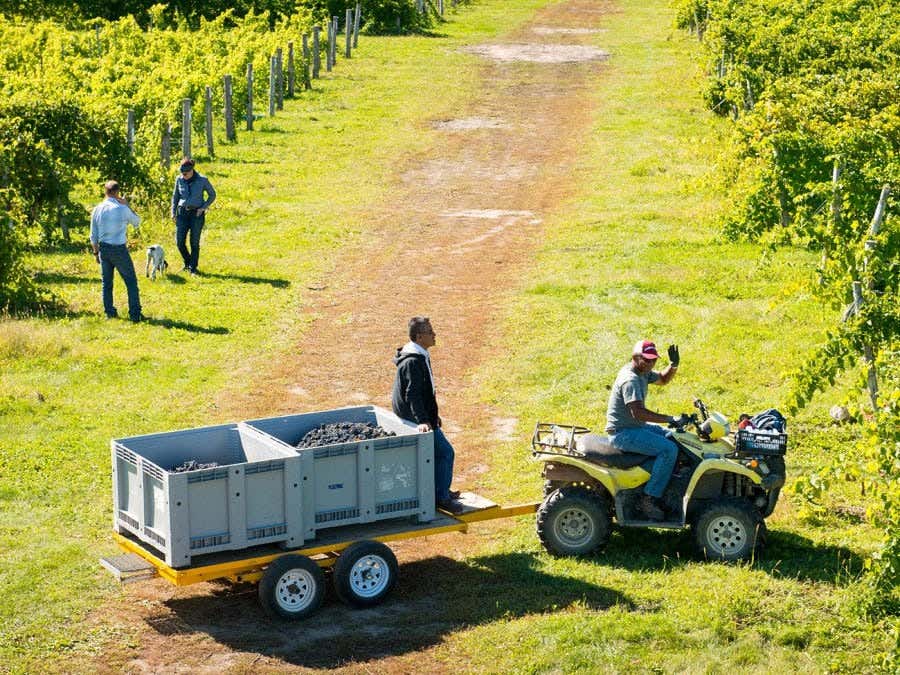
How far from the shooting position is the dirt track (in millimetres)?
10977

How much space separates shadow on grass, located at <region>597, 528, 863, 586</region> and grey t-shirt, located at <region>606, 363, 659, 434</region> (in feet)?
3.61

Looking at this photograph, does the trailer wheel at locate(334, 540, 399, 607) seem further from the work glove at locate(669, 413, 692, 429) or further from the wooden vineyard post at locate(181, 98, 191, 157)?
the wooden vineyard post at locate(181, 98, 191, 157)

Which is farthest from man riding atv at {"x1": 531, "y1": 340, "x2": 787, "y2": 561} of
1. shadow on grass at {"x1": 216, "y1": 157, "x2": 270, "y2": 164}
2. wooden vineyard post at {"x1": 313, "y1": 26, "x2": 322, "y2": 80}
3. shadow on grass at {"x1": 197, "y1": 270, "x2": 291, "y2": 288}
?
wooden vineyard post at {"x1": 313, "y1": 26, "x2": 322, "y2": 80}

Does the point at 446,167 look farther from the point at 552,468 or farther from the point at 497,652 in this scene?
the point at 497,652

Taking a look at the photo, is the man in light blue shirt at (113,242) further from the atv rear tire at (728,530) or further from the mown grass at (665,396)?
the atv rear tire at (728,530)

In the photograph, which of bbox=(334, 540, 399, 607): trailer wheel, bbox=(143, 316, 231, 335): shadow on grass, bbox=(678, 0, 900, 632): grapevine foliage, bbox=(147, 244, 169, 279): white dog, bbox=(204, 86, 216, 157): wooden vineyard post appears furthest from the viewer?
bbox=(204, 86, 216, 157): wooden vineyard post

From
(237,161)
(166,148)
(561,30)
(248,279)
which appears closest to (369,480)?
(248,279)

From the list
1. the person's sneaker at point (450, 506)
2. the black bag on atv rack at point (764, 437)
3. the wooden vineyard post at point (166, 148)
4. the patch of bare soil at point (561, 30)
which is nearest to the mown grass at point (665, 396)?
the person's sneaker at point (450, 506)

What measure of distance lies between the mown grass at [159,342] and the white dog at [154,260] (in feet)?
0.70

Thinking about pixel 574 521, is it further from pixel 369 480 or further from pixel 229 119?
pixel 229 119

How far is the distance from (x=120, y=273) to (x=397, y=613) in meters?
9.95

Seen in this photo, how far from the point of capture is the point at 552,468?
12531mm

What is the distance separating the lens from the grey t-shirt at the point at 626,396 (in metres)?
12.2

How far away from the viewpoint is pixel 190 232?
888 inches
